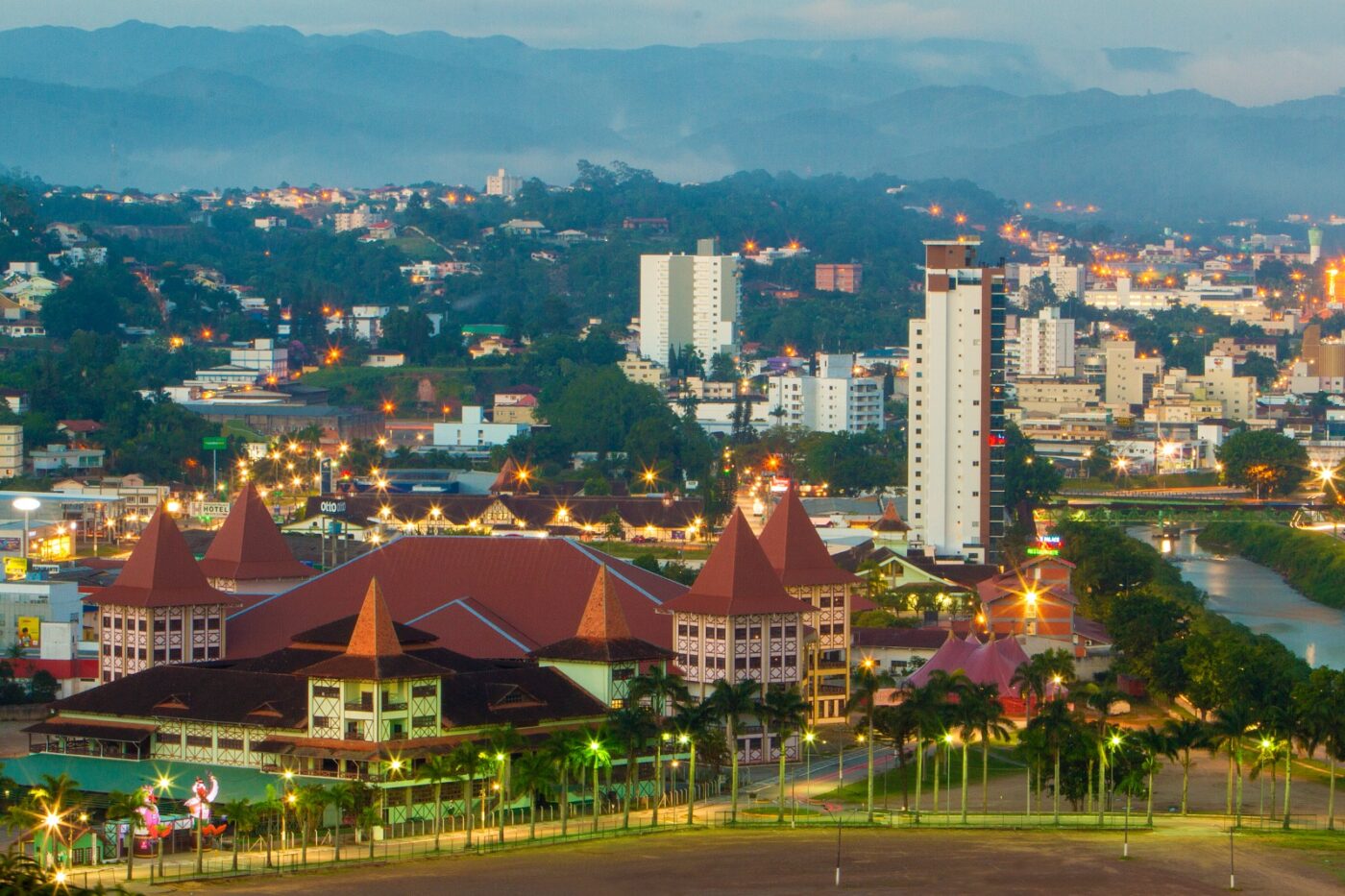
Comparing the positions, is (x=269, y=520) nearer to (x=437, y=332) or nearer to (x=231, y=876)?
(x=231, y=876)

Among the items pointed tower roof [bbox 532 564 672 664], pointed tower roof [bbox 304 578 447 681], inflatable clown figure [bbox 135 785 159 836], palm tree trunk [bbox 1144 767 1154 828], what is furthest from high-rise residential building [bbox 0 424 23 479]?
palm tree trunk [bbox 1144 767 1154 828]

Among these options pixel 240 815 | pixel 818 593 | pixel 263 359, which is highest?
pixel 263 359

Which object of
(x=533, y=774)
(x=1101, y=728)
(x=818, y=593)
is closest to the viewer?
(x=533, y=774)

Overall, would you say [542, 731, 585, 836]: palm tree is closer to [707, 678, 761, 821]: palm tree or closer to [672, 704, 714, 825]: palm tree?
[672, 704, 714, 825]: palm tree

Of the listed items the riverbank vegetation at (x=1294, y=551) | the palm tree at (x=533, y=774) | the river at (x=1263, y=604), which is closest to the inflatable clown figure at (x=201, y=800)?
the palm tree at (x=533, y=774)

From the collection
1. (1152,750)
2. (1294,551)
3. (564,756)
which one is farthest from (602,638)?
(1294,551)

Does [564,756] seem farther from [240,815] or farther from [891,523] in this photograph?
[891,523]
